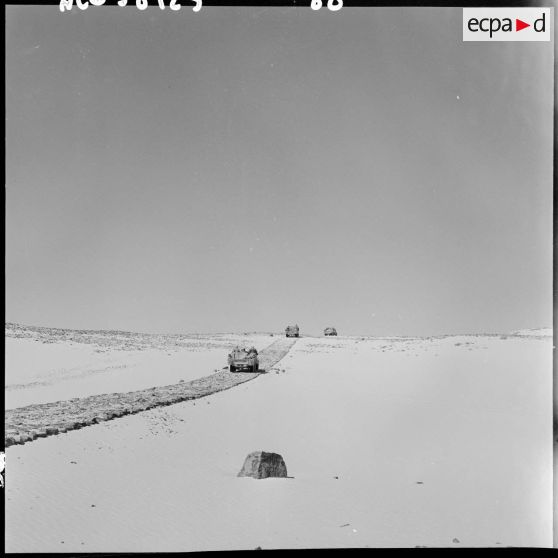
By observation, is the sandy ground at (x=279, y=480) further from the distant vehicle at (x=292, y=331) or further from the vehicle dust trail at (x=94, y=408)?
the distant vehicle at (x=292, y=331)

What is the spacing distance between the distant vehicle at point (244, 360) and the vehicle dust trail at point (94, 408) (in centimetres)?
112

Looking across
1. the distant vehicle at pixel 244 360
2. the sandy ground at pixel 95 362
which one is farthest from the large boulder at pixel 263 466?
the distant vehicle at pixel 244 360

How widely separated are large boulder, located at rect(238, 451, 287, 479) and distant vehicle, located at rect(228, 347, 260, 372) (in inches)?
524

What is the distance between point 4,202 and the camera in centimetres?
562

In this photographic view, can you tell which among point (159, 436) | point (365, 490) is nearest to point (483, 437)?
point (365, 490)

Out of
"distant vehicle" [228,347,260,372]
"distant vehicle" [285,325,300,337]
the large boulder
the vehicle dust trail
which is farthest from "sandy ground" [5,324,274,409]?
the large boulder

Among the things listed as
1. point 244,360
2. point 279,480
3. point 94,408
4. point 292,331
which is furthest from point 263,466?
point 292,331

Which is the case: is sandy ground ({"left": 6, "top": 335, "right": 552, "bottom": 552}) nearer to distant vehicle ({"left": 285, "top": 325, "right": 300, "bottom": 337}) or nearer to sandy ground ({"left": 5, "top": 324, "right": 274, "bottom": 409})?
sandy ground ({"left": 5, "top": 324, "right": 274, "bottom": 409})

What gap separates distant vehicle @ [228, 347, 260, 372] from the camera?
22.1 m

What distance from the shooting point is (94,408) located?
13.5 m

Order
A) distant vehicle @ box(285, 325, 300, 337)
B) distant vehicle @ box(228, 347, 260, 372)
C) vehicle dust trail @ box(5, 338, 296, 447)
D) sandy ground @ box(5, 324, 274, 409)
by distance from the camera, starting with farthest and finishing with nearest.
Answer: distant vehicle @ box(285, 325, 300, 337) → distant vehicle @ box(228, 347, 260, 372) → sandy ground @ box(5, 324, 274, 409) → vehicle dust trail @ box(5, 338, 296, 447)

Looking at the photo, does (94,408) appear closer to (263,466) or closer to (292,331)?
(263,466)

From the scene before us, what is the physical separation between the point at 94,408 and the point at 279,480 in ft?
21.3

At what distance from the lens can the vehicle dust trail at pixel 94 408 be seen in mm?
10508
